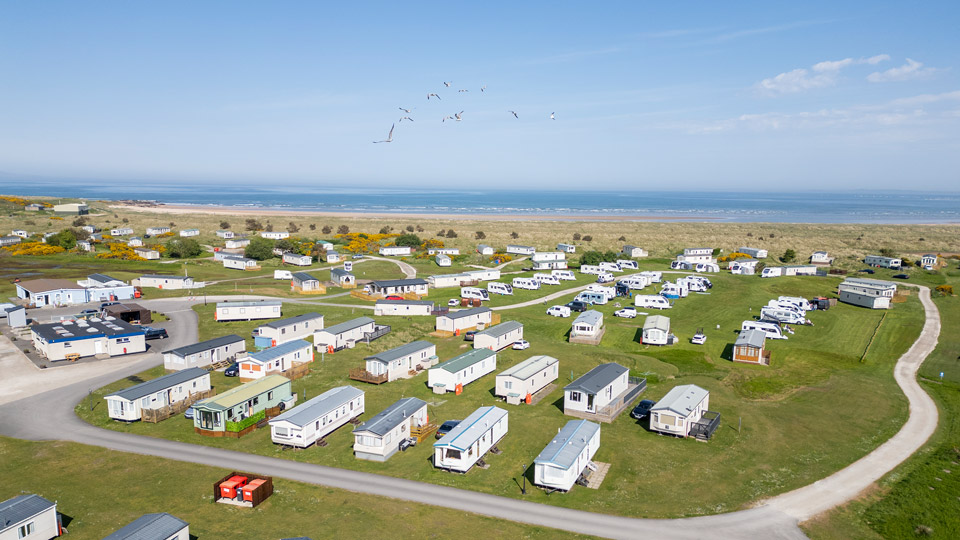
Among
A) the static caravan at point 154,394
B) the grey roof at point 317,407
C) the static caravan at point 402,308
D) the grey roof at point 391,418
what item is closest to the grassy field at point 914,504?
the grey roof at point 391,418

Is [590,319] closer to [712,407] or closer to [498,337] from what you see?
[498,337]

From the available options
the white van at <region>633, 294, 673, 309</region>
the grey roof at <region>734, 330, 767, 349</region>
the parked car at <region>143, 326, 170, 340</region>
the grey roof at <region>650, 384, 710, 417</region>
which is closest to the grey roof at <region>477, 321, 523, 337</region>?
the grey roof at <region>650, 384, 710, 417</region>

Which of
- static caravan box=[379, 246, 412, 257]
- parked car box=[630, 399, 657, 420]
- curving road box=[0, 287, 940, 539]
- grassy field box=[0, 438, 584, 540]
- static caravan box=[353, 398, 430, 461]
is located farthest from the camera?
static caravan box=[379, 246, 412, 257]

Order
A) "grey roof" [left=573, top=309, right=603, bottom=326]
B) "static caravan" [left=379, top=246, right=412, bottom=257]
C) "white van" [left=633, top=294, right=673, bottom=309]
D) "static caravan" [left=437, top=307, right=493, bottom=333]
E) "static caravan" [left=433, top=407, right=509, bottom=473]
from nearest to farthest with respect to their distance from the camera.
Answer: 1. "static caravan" [left=433, top=407, right=509, bottom=473]
2. "grey roof" [left=573, top=309, right=603, bottom=326]
3. "static caravan" [left=437, top=307, right=493, bottom=333]
4. "white van" [left=633, top=294, right=673, bottom=309]
5. "static caravan" [left=379, top=246, right=412, bottom=257]

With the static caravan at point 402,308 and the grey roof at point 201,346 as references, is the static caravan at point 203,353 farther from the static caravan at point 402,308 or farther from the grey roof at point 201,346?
the static caravan at point 402,308

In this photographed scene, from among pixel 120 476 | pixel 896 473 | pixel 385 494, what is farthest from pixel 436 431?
pixel 896 473

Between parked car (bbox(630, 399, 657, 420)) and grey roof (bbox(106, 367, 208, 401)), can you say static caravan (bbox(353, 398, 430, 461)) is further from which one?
parked car (bbox(630, 399, 657, 420))
